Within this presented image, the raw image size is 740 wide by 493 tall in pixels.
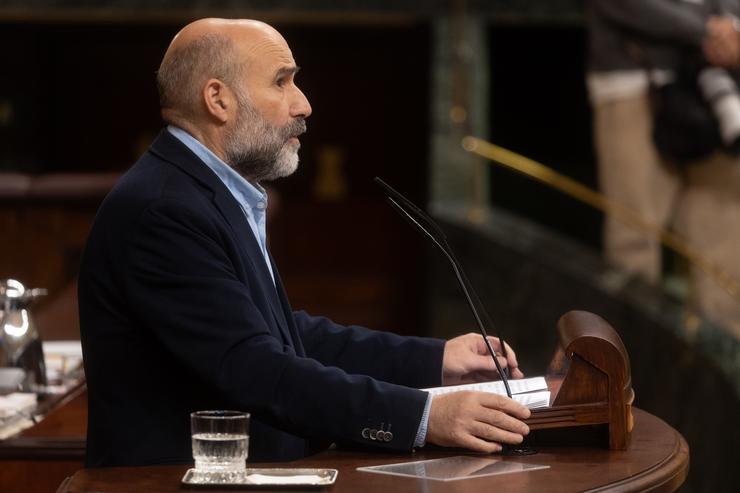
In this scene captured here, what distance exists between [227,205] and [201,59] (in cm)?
30

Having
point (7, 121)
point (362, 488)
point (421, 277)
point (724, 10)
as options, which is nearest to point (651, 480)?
point (362, 488)

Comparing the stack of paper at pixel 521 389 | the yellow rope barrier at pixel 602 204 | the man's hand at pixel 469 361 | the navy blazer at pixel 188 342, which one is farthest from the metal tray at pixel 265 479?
the yellow rope barrier at pixel 602 204

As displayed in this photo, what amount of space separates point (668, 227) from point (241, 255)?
443 cm

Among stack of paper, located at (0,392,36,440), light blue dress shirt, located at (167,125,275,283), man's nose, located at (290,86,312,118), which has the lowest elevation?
stack of paper, located at (0,392,36,440)

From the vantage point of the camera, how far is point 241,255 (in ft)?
8.86

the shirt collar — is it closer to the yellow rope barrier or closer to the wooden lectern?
the wooden lectern

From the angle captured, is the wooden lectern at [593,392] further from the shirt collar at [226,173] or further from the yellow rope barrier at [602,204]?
the yellow rope barrier at [602,204]

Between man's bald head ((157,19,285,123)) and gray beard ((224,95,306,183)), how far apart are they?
7 cm

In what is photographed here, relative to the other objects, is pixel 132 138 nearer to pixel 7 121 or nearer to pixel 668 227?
pixel 7 121

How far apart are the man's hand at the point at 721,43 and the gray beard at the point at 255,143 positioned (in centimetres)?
407

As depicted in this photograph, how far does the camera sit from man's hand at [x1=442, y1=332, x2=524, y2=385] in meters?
3.00

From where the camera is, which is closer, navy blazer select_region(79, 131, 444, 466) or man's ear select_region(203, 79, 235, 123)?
navy blazer select_region(79, 131, 444, 466)

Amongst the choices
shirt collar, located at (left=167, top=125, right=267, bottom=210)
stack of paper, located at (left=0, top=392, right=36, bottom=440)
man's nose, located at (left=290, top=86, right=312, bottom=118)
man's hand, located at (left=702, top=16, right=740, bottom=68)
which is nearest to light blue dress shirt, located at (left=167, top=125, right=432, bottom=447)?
shirt collar, located at (left=167, top=125, right=267, bottom=210)

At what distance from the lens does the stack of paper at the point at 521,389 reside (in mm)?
2692
